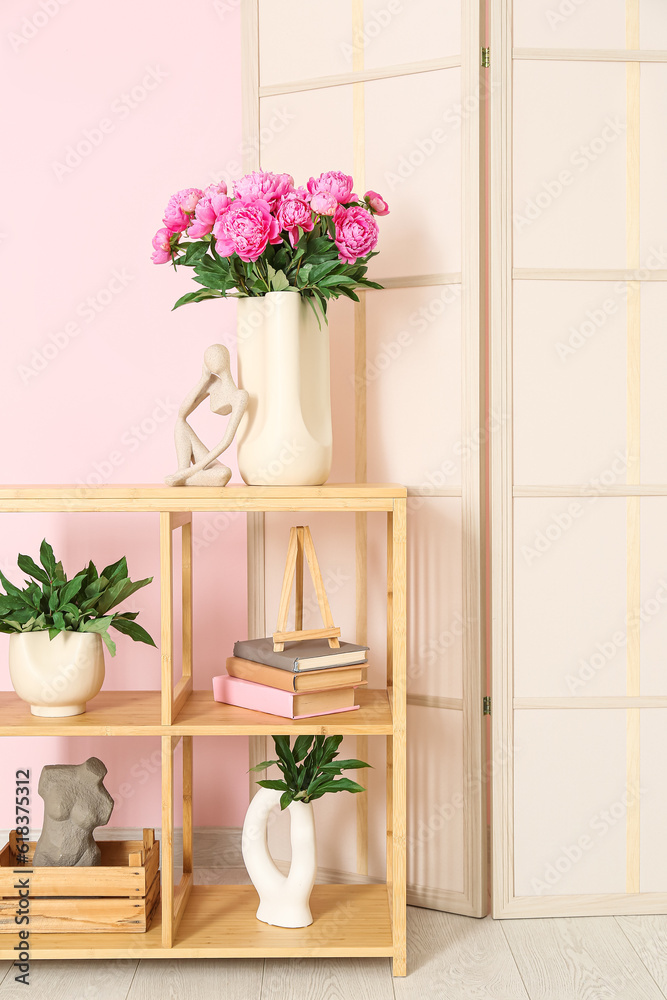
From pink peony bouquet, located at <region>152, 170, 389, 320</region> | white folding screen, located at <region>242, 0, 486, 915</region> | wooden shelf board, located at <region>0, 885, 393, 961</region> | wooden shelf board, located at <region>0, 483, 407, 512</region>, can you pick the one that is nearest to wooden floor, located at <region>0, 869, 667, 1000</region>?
wooden shelf board, located at <region>0, 885, 393, 961</region>

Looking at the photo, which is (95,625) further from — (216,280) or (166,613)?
(216,280)

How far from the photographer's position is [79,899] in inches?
69.7

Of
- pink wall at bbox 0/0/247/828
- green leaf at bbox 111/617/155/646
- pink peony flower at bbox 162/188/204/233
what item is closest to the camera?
pink peony flower at bbox 162/188/204/233

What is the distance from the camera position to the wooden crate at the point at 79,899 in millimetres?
1762

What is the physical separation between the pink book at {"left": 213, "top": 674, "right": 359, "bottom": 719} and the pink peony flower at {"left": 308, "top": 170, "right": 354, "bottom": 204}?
3.16ft

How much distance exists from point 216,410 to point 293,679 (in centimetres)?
56

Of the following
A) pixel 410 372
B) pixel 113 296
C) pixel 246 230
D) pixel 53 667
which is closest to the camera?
pixel 246 230

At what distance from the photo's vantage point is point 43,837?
183 centimetres

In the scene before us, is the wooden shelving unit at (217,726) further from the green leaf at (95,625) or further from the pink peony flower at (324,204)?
the pink peony flower at (324,204)

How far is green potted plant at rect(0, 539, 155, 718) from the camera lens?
1.74 meters

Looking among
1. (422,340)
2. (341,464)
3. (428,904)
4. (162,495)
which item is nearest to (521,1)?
(422,340)

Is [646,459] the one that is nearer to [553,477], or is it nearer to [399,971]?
[553,477]

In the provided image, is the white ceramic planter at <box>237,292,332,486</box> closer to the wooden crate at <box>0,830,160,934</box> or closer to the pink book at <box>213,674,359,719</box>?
the pink book at <box>213,674,359,719</box>

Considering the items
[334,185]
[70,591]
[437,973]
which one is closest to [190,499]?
[70,591]
